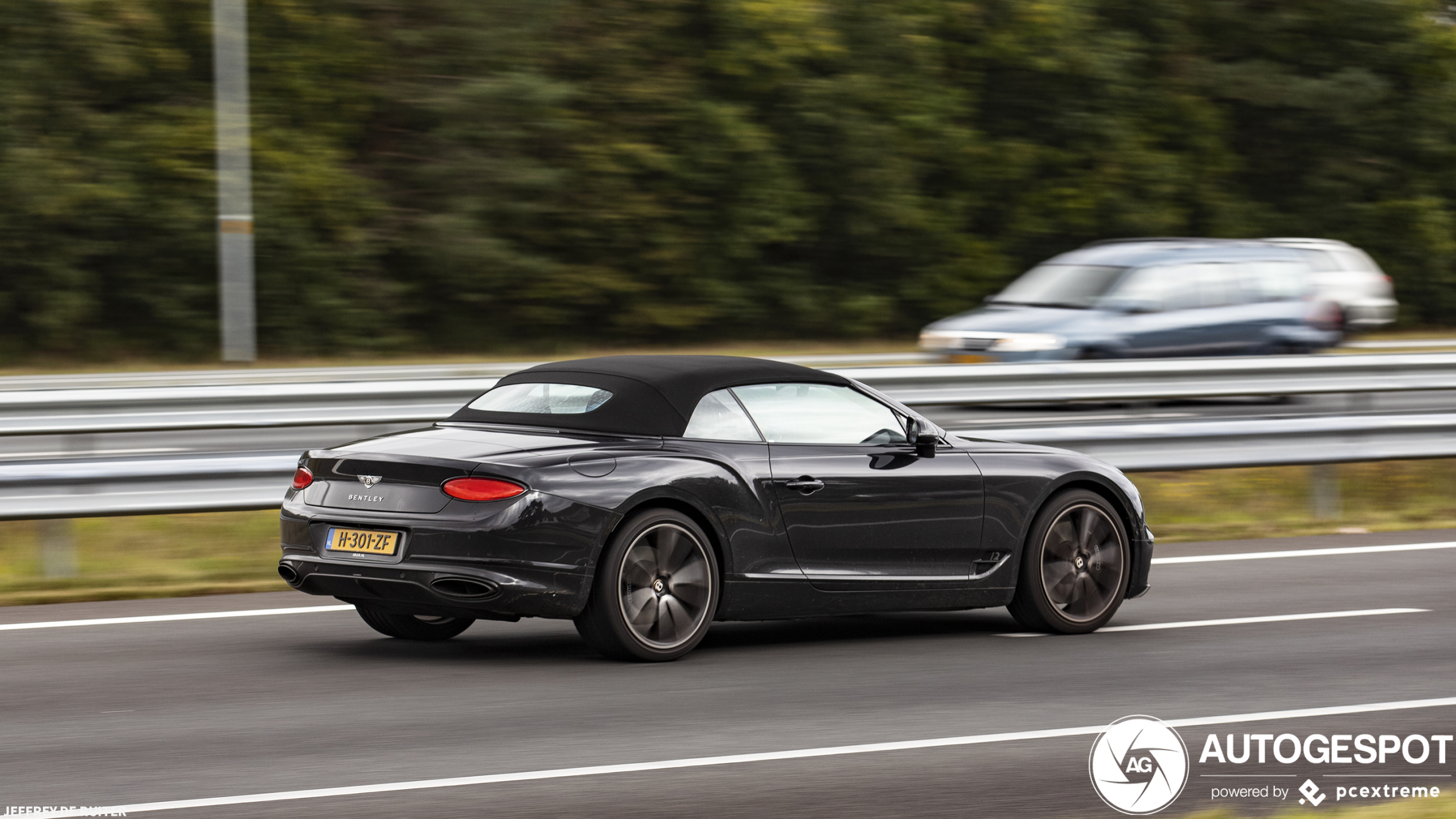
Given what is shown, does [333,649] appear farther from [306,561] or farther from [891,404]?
[891,404]

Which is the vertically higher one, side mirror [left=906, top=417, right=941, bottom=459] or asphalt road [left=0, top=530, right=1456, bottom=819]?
side mirror [left=906, top=417, right=941, bottom=459]

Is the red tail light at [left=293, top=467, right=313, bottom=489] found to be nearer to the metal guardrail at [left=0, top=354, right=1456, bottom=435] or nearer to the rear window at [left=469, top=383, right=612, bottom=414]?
the rear window at [left=469, top=383, right=612, bottom=414]

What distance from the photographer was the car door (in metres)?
8.34

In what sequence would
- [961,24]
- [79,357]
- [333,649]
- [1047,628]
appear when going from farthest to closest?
[961,24], [79,357], [1047,628], [333,649]

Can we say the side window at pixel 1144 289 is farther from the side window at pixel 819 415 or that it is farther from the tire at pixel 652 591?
the tire at pixel 652 591

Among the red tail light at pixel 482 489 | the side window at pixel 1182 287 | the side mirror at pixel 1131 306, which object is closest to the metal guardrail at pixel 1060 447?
the red tail light at pixel 482 489

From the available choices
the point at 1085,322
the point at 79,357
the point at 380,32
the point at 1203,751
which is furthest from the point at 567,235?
the point at 1203,751

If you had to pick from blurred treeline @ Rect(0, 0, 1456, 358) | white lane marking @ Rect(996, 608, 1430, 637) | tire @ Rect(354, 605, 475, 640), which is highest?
blurred treeline @ Rect(0, 0, 1456, 358)

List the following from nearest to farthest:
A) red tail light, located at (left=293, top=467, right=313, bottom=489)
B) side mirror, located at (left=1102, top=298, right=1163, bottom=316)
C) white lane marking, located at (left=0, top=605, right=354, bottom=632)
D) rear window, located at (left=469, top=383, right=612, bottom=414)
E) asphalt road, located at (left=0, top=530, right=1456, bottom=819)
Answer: asphalt road, located at (left=0, top=530, right=1456, bottom=819) → red tail light, located at (left=293, top=467, right=313, bottom=489) → rear window, located at (left=469, top=383, right=612, bottom=414) → white lane marking, located at (left=0, top=605, right=354, bottom=632) → side mirror, located at (left=1102, top=298, right=1163, bottom=316)

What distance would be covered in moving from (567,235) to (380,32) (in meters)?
4.58

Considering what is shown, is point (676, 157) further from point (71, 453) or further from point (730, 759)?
point (730, 759)

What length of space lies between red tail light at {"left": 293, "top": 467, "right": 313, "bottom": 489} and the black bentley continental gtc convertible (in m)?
0.02

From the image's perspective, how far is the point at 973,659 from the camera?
327 inches

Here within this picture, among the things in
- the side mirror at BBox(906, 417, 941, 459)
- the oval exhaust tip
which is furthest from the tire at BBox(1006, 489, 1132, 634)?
the oval exhaust tip
